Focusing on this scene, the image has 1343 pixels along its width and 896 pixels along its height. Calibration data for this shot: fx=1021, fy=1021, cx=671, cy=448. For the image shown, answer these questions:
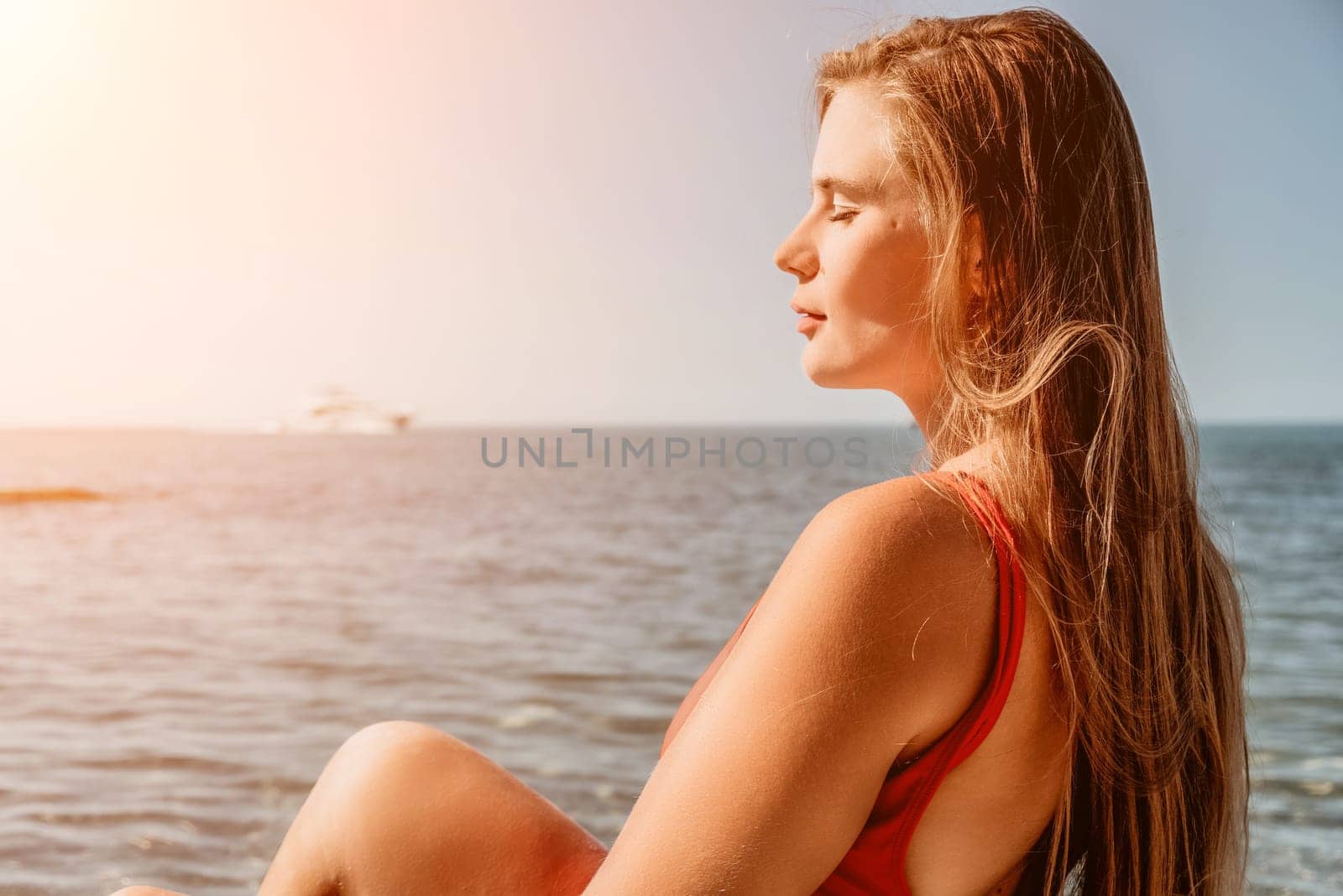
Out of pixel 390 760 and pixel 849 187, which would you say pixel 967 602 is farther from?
pixel 390 760

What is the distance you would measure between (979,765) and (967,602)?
5.3 inches

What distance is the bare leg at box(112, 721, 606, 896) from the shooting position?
1000 millimetres

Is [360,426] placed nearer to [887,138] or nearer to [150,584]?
[150,584]

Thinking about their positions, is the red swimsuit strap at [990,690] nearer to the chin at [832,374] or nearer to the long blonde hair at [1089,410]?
the long blonde hair at [1089,410]

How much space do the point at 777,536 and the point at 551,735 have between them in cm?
766

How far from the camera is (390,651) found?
6.05m

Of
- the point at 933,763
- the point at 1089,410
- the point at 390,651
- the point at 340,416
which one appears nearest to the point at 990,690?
the point at 933,763

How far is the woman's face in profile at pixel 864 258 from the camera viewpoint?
872mm

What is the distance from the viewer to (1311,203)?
66.8 feet

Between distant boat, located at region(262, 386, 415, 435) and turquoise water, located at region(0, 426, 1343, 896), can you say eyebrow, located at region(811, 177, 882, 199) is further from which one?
distant boat, located at region(262, 386, 415, 435)

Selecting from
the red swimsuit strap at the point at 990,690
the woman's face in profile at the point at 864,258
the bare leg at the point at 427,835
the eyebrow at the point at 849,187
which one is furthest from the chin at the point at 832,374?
the bare leg at the point at 427,835

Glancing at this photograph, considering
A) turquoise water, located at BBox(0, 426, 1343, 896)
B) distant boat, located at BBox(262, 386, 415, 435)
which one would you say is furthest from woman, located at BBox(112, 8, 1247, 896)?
distant boat, located at BBox(262, 386, 415, 435)

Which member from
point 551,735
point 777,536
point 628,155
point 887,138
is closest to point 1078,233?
point 887,138

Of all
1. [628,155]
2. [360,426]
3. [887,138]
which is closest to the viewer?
[887,138]
